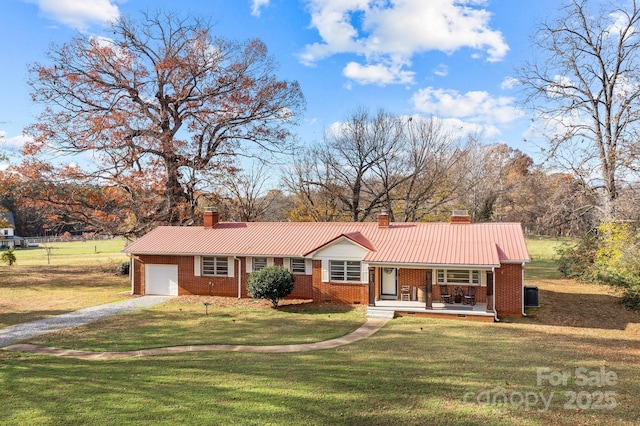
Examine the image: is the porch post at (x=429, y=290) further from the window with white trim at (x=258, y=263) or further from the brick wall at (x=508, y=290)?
the window with white trim at (x=258, y=263)

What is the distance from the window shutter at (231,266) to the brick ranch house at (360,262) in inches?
2.1

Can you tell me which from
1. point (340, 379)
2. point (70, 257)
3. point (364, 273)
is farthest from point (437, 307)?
point (70, 257)

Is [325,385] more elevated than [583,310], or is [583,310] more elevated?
[325,385]

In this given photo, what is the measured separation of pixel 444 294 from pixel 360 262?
4.25 m

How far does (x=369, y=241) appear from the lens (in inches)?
840

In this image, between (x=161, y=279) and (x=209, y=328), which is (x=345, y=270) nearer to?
(x=209, y=328)

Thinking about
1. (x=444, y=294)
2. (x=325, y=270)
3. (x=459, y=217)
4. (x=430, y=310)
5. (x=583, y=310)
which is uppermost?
(x=459, y=217)

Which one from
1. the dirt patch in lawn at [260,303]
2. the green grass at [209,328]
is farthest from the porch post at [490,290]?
the dirt patch in lawn at [260,303]

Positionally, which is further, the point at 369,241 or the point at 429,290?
the point at 369,241

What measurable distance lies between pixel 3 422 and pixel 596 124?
109ft

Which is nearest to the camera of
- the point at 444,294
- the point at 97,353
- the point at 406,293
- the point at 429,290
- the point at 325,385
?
the point at 325,385

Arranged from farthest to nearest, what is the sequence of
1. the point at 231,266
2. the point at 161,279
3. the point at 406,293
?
the point at 161,279, the point at 231,266, the point at 406,293

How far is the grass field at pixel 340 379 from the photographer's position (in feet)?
23.8

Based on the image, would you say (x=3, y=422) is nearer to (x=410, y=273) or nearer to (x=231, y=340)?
(x=231, y=340)
